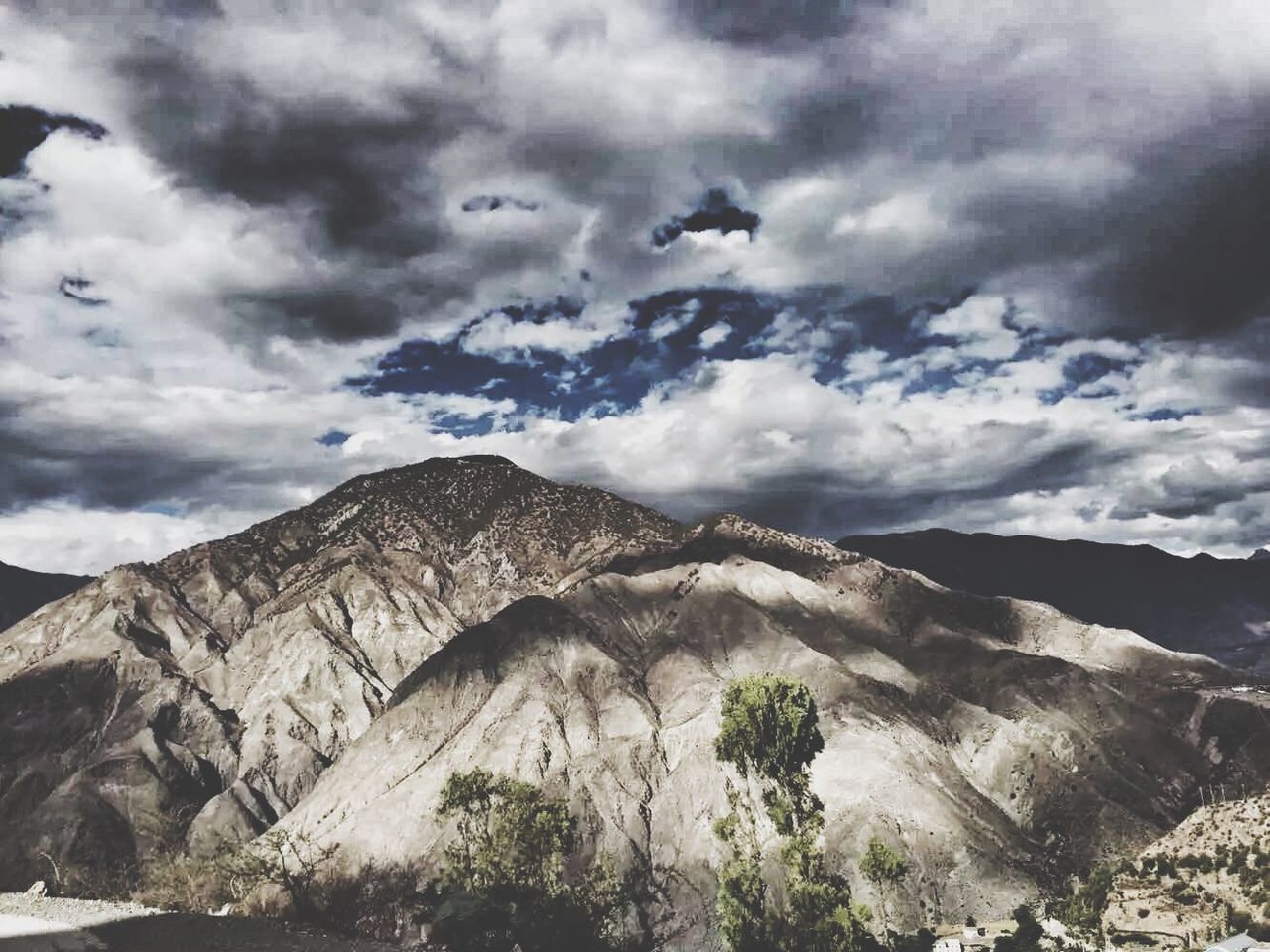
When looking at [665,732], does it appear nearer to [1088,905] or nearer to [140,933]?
[1088,905]

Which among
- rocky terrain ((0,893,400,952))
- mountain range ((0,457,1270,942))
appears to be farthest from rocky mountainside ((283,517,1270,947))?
rocky terrain ((0,893,400,952))

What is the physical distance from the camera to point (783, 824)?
1473 inches

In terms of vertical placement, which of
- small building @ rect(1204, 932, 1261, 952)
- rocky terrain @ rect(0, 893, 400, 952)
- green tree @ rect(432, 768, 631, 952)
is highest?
rocky terrain @ rect(0, 893, 400, 952)

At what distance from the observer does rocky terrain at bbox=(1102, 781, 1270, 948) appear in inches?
2736

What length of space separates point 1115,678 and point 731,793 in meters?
153

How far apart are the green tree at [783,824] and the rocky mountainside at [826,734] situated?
255 ft

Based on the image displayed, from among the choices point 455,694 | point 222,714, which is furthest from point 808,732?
point 222,714

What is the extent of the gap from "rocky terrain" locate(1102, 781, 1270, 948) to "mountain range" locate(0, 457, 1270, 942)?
34.2ft

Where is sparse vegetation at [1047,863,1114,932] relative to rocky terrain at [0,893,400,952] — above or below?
below

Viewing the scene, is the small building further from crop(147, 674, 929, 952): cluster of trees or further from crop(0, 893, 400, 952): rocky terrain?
crop(0, 893, 400, 952): rocky terrain

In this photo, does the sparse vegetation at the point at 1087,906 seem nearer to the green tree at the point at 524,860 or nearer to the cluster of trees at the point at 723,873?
the cluster of trees at the point at 723,873

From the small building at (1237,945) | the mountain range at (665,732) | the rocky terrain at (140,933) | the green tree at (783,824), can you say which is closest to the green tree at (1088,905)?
the mountain range at (665,732)

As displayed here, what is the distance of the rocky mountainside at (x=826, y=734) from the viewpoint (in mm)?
116875

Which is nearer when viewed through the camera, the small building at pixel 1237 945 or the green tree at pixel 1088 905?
the small building at pixel 1237 945
